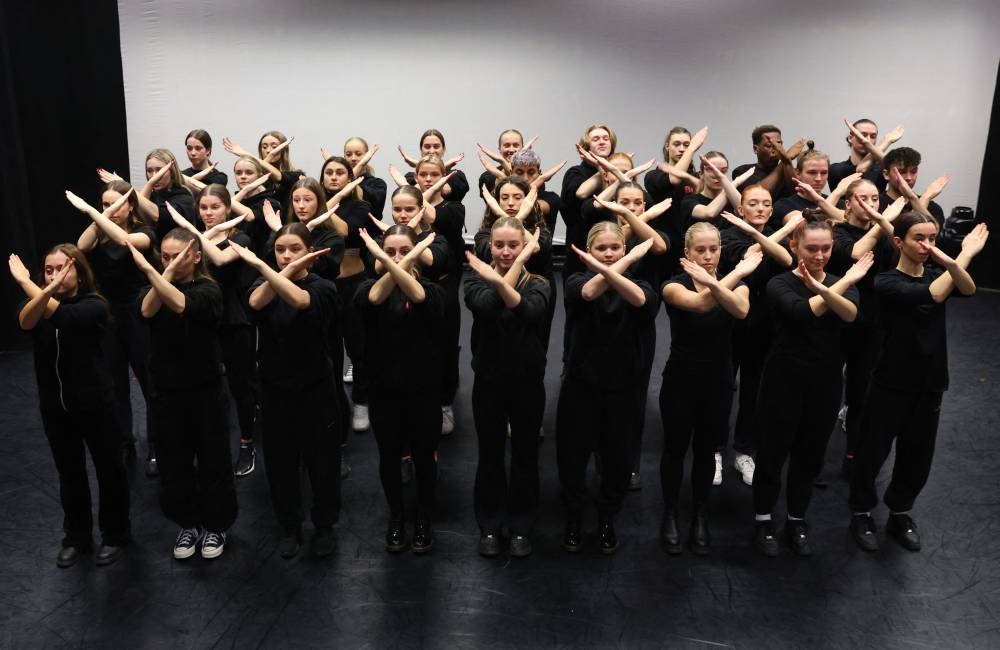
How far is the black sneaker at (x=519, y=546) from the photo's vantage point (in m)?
3.65

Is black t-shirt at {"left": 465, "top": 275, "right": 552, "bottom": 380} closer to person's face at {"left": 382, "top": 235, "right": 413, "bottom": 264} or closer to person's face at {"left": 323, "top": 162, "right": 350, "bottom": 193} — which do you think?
person's face at {"left": 382, "top": 235, "right": 413, "bottom": 264}

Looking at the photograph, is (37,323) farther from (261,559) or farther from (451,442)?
(451,442)

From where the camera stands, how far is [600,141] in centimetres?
494

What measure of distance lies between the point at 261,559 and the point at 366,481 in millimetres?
774

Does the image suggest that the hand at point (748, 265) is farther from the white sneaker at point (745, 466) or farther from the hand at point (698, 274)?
the white sneaker at point (745, 466)

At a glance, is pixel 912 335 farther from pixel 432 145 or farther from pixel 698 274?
pixel 432 145

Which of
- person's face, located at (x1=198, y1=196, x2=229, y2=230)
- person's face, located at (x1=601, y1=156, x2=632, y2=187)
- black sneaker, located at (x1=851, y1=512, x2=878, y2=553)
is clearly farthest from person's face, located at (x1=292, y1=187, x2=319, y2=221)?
black sneaker, located at (x1=851, y1=512, x2=878, y2=553)

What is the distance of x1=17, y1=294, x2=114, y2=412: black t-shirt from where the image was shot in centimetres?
334

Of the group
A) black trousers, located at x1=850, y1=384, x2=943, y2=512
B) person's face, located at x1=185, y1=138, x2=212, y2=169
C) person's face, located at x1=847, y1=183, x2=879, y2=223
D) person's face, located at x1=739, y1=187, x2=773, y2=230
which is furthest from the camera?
person's face, located at x1=185, y1=138, x2=212, y2=169

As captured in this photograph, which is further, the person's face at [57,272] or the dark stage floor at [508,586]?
the person's face at [57,272]

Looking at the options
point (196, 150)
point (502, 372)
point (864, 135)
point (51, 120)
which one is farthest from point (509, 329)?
point (51, 120)

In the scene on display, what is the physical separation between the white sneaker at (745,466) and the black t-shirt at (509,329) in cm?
146

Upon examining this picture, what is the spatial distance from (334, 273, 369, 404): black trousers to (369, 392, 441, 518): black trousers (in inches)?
38.8

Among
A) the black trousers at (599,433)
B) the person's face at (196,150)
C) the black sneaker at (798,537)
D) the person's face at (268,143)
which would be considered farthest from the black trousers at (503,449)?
the person's face at (196,150)
